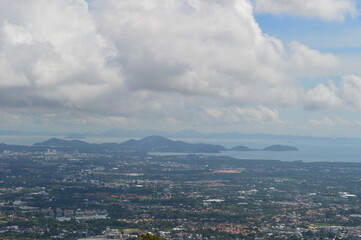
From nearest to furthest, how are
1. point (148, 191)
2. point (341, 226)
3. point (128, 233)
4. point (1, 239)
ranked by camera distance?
point (1, 239), point (128, 233), point (341, 226), point (148, 191)

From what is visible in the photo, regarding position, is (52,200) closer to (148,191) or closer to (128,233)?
(148,191)

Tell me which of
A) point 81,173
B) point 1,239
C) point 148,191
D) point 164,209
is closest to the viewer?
point 1,239

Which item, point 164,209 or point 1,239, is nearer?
point 1,239

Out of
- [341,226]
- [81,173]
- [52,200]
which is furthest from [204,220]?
→ [81,173]

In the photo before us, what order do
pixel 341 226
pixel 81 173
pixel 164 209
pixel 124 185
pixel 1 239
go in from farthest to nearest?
pixel 81 173, pixel 124 185, pixel 164 209, pixel 341 226, pixel 1 239

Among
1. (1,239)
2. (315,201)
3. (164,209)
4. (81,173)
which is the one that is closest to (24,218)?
(1,239)

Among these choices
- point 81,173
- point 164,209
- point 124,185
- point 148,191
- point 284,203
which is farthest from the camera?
point 81,173

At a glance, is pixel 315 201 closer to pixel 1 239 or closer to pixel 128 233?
pixel 128 233

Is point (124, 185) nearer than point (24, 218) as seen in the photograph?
No
